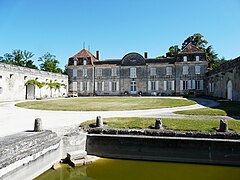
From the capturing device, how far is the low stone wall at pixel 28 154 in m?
4.69

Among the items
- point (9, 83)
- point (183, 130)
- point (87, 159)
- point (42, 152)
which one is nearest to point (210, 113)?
point (183, 130)

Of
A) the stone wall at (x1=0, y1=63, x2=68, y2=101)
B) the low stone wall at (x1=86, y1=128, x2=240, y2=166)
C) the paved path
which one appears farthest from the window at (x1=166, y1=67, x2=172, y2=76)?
the low stone wall at (x1=86, y1=128, x2=240, y2=166)

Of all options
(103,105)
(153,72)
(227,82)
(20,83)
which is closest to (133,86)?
(153,72)

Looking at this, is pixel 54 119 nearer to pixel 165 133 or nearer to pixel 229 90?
pixel 165 133

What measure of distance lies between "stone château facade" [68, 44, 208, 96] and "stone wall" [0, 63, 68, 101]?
567cm

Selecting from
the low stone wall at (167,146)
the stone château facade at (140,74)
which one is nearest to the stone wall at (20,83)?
the stone château facade at (140,74)

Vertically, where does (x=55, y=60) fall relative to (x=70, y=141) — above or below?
above

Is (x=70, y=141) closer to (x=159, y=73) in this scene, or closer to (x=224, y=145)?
(x=224, y=145)

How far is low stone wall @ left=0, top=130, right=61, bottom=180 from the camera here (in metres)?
4.69

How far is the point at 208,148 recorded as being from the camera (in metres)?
6.48

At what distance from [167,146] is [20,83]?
2326 centimetres

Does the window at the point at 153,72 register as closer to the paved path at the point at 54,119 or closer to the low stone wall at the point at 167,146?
the paved path at the point at 54,119

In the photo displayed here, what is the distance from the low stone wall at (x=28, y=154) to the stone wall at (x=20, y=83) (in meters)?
19.1

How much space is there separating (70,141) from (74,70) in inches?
1207
